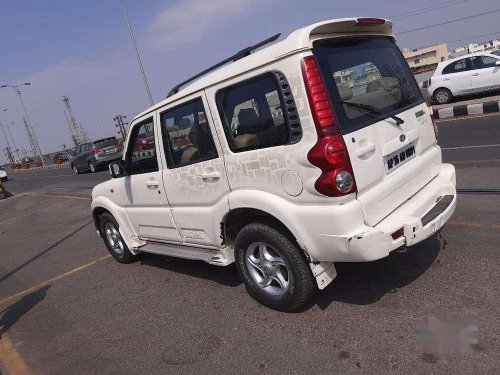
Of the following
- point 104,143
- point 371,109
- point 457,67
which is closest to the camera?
point 371,109

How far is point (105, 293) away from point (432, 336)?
141 inches

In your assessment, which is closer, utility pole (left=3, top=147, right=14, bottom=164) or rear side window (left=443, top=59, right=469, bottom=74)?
rear side window (left=443, top=59, right=469, bottom=74)

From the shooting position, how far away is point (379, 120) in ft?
10.6

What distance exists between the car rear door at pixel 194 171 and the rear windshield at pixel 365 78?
1.10 metres

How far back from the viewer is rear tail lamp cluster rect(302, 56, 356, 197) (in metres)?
2.89

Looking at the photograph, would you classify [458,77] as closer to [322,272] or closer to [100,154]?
[322,272]

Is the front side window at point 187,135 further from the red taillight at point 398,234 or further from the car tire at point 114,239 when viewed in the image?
the car tire at point 114,239

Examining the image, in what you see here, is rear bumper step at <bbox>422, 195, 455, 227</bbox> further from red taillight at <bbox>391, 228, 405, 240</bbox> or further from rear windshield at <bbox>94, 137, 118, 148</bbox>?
rear windshield at <bbox>94, 137, 118, 148</bbox>

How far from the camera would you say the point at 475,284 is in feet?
11.1

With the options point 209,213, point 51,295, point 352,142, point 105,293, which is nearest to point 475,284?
point 352,142

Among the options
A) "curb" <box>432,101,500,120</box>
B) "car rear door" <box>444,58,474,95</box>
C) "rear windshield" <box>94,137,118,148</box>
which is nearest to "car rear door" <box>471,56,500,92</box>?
"car rear door" <box>444,58,474,95</box>

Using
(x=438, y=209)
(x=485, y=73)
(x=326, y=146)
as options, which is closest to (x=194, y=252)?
(x=326, y=146)

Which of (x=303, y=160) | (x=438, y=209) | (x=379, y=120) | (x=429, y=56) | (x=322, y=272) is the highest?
(x=429, y=56)

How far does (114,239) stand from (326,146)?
3.99 metres
